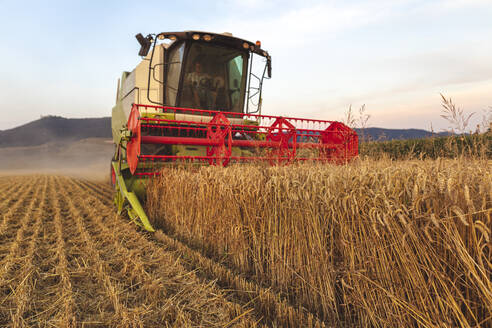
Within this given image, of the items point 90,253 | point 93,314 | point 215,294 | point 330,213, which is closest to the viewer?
point 330,213

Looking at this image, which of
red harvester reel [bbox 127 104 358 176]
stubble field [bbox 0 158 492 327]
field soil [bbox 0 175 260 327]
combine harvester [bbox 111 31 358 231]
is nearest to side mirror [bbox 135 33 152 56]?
combine harvester [bbox 111 31 358 231]

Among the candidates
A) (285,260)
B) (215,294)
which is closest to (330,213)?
(285,260)

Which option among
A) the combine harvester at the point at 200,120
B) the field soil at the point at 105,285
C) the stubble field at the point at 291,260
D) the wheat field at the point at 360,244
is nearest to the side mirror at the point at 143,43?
the combine harvester at the point at 200,120

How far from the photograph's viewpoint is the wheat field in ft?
4.09

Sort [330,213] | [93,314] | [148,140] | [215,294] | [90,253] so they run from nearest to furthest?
[330,213] < [93,314] < [215,294] < [90,253] < [148,140]

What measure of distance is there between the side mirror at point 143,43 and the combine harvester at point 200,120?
0.05ft

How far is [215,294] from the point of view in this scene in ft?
6.95

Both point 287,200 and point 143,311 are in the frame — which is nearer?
point 143,311

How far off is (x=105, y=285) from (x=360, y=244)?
2004 millimetres

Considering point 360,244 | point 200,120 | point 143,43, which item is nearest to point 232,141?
point 200,120

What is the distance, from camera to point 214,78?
6.27 metres

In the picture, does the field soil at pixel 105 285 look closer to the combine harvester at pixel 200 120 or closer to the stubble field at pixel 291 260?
the stubble field at pixel 291 260

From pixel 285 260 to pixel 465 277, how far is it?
118 cm

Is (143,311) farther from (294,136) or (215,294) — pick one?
(294,136)
